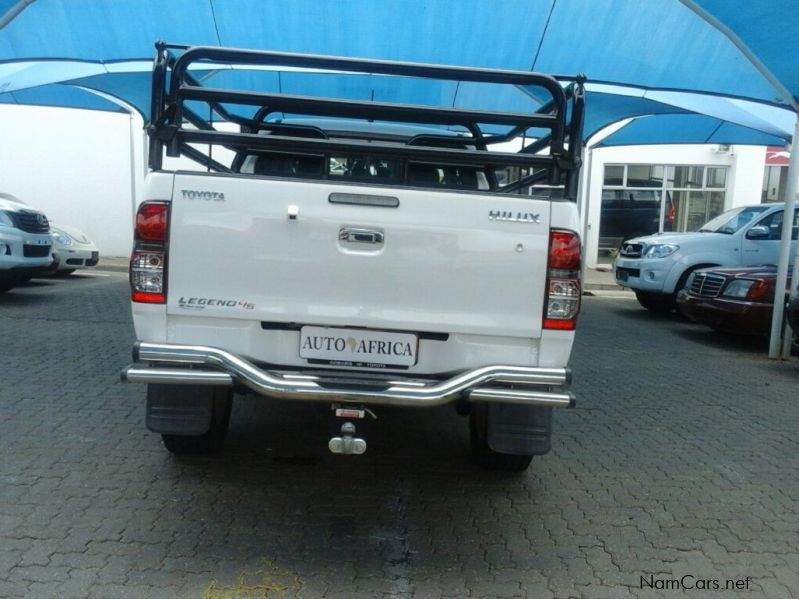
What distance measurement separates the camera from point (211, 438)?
4.75 metres

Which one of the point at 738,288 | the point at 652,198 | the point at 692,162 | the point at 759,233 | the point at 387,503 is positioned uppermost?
the point at 692,162

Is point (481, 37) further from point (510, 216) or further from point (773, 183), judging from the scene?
point (773, 183)

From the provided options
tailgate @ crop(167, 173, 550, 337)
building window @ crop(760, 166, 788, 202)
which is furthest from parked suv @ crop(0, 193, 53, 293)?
building window @ crop(760, 166, 788, 202)

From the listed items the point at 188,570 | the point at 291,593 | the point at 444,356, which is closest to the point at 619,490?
the point at 444,356

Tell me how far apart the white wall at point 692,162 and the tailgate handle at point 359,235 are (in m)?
16.8

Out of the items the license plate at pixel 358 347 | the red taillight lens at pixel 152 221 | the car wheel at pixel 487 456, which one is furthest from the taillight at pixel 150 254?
the car wheel at pixel 487 456

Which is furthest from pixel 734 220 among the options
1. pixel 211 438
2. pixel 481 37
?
pixel 211 438

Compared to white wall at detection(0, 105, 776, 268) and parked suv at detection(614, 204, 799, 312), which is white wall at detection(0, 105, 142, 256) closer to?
white wall at detection(0, 105, 776, 268)

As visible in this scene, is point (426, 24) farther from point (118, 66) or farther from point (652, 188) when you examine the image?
point (652, 188)

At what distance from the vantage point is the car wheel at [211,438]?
444 cm

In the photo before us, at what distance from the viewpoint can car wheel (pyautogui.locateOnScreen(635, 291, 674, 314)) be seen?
1245 cm

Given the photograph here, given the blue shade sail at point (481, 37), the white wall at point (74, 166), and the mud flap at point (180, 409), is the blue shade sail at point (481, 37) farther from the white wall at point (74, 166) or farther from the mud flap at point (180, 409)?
the white wall at point (74, 166)

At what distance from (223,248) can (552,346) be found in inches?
62.8

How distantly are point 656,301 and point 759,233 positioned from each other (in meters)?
1.84
